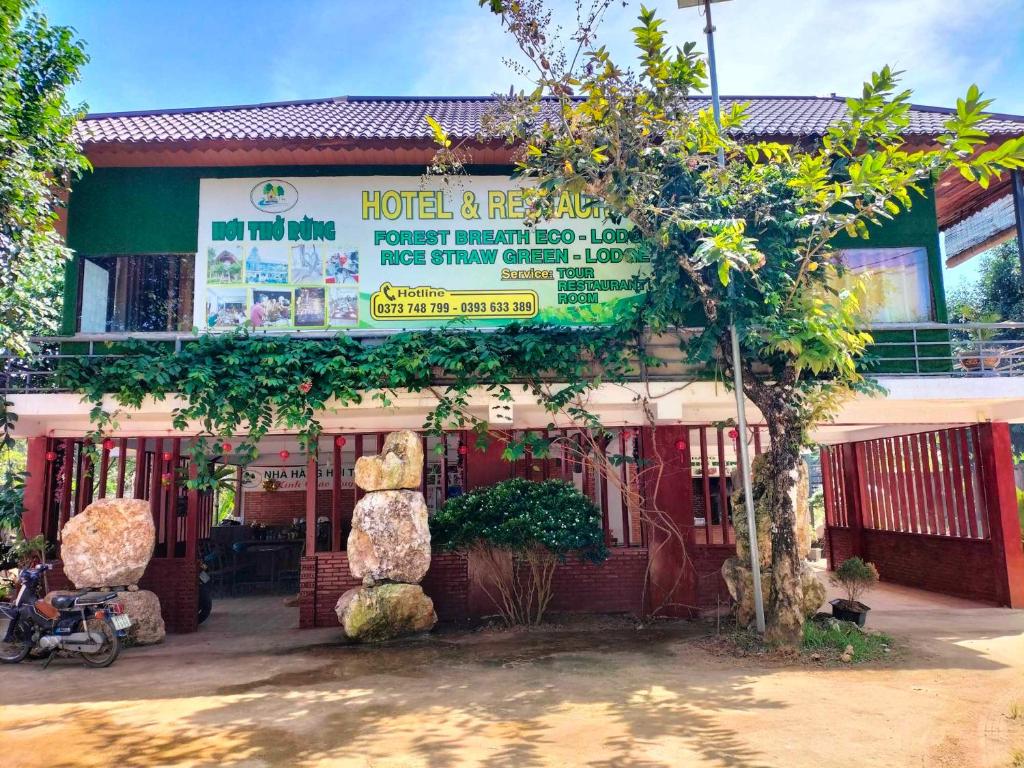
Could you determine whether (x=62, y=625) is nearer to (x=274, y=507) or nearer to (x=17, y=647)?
(x=17, y=647)

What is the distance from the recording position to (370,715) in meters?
5.67

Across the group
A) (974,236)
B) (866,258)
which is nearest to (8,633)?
(866,258)

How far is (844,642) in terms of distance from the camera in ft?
23.8

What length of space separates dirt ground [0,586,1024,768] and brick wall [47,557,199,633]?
3.61ft

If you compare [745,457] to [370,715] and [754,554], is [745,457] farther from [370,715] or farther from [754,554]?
[370,715]

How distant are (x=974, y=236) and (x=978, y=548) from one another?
15.3ft

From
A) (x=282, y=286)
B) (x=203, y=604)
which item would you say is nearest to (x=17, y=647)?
(x=203, y=604)

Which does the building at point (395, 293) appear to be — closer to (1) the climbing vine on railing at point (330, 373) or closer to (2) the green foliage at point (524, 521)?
(1) the climbing vine on railing at point (330, 373)

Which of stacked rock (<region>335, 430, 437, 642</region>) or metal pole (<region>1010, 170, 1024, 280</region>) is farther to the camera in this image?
metal pole (<region>1010, 170, 1024, 280</region>)

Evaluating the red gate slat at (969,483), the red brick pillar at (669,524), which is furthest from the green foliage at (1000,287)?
the red brick pillar at (669,524)

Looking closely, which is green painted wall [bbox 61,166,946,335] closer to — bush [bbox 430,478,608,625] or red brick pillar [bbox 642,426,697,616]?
red brick pillar [bbox 642,426,697,616]

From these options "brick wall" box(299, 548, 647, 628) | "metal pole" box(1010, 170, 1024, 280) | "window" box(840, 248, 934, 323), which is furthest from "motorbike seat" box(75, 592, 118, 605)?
"metal pole" box(1010, 170, 1024, 280)

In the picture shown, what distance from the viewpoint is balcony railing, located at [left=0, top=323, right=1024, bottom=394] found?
8.59 m

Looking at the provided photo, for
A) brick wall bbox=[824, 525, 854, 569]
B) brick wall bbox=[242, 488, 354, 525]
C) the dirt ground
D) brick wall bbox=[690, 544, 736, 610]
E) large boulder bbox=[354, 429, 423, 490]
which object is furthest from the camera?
brick wall bbox=[242, 488, 354, 525]
